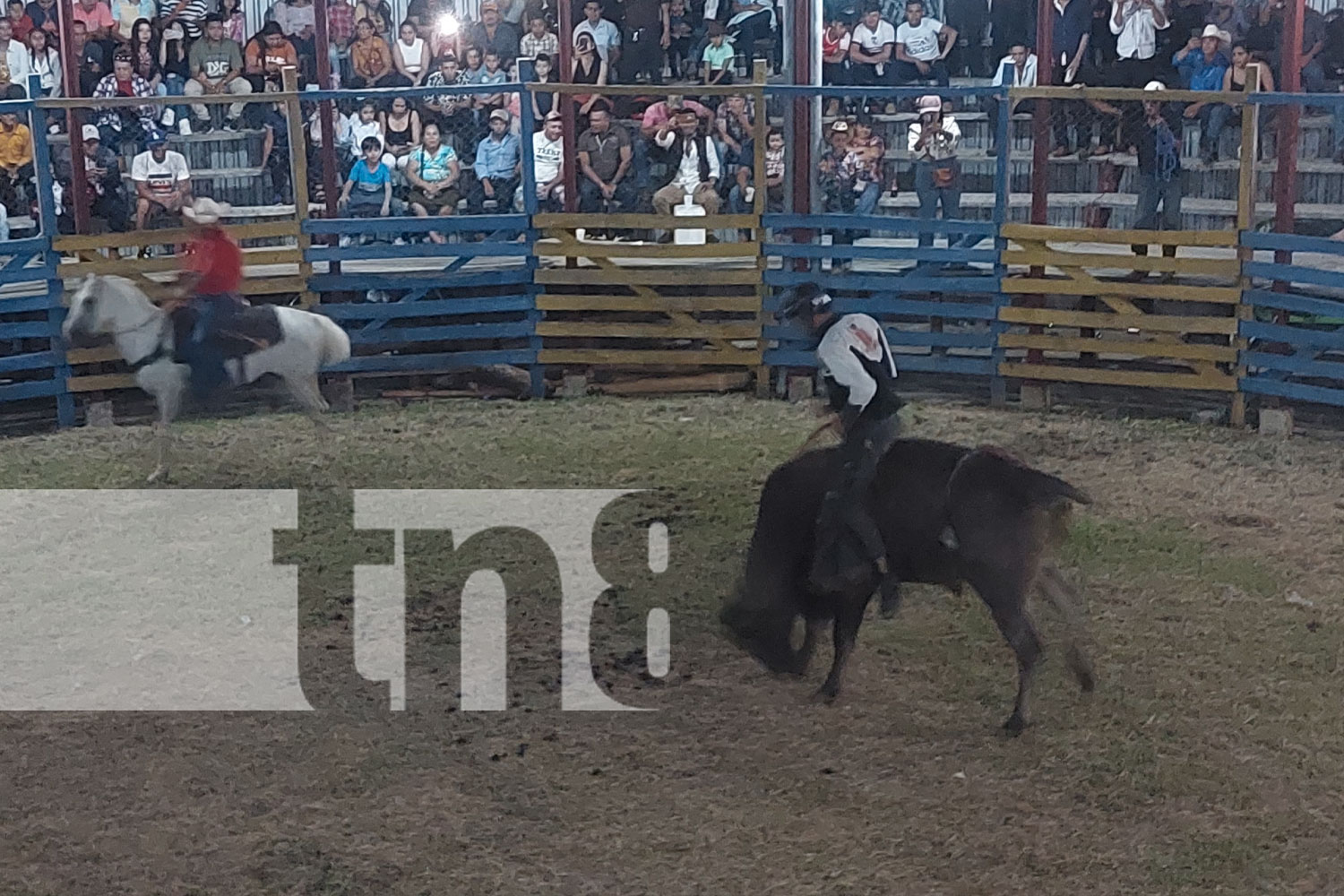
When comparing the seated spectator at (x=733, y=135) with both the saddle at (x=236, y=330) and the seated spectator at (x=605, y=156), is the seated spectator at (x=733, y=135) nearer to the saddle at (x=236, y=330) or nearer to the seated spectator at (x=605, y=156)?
the seated spectator at (x=605, y=156)

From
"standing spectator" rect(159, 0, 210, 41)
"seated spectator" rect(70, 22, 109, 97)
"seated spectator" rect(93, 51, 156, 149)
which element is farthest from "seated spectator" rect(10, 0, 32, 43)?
"standing spectator" rect(159, 0, 210, 41)

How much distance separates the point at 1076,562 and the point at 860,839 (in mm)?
3662

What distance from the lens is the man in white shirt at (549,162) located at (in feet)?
50.4

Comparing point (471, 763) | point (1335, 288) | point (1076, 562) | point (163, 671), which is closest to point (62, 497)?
point (163, 671)

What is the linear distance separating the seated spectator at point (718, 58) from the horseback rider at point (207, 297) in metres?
5.51

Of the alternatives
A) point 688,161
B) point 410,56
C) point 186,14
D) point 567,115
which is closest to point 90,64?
point 186,14

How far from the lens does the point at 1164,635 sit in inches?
336

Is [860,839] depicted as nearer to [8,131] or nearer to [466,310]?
[466,310]

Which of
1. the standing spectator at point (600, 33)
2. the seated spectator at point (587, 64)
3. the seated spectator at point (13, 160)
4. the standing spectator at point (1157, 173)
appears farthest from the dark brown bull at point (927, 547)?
the seated spectator at point (13, 160)

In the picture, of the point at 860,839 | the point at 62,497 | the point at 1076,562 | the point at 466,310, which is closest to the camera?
the point at 860,839

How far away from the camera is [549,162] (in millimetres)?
15398

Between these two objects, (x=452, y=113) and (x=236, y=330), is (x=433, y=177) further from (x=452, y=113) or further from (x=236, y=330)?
(x=236, y=330)

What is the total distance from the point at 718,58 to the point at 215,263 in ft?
19.0

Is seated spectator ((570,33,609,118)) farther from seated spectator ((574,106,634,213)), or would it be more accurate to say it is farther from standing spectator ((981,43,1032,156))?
standing spectator ((981,43,1032,156))
